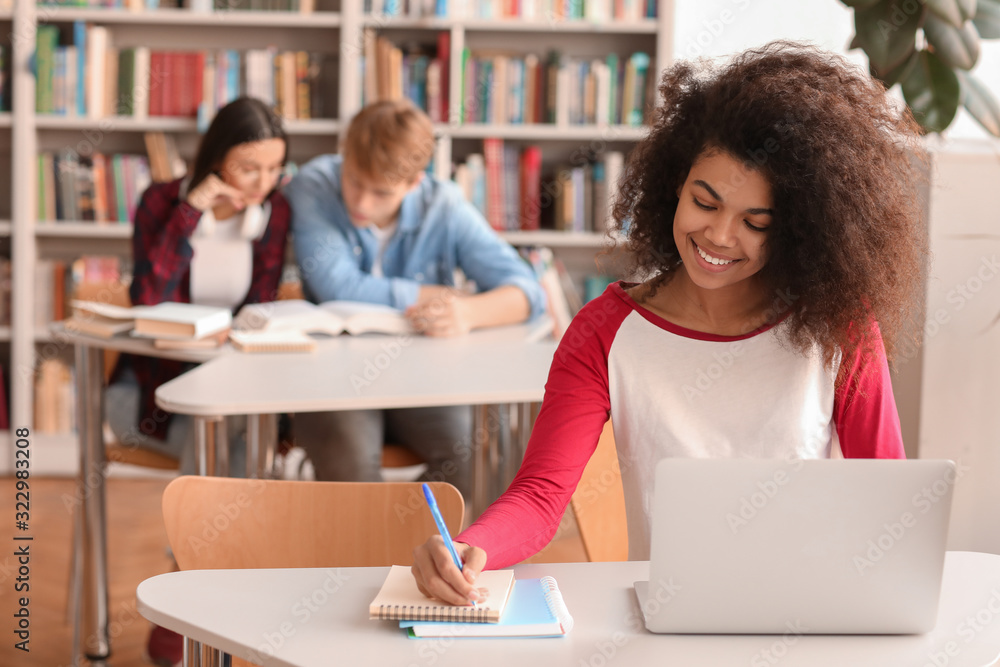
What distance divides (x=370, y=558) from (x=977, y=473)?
4.90 ft

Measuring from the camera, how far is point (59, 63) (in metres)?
3.46

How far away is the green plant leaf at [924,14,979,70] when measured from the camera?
211 cm

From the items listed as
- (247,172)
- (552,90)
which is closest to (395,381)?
(247,172)

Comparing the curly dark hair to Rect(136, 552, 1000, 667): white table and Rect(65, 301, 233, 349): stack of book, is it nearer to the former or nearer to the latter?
Rect(136, 552, 1000, 667): white table

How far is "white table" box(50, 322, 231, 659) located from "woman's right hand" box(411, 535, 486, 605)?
1.45m

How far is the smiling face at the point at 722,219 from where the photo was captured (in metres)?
1.18

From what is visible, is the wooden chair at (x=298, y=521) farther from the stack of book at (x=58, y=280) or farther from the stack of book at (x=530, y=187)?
the stack of book at (x=58, y=280)

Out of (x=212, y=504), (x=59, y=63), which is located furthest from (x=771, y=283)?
(x=59, y=63)

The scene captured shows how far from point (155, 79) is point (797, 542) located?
324 cm

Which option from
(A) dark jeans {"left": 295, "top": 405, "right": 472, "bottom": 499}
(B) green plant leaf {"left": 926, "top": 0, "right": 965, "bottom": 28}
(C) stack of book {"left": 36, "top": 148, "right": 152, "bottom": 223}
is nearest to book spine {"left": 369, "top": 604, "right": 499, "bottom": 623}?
(A) dark jeans {"left": 295, "top": 405, "right": 472, "bottom": 499}

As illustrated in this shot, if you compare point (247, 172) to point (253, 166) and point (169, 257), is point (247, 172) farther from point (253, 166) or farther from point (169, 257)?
point (169, 257)

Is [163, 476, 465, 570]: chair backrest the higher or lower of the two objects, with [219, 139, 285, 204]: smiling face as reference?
lower

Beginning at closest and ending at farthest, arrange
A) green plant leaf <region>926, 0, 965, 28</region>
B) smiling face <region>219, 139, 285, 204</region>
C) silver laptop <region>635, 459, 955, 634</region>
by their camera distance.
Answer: silver laptop <region>635, 459, 955, 634</region> < green plant leaf <region>926, 0, 965, 28</region> < smiling face <region>219, 139, 285, 204</region>

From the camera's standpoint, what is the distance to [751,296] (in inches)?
52.3
